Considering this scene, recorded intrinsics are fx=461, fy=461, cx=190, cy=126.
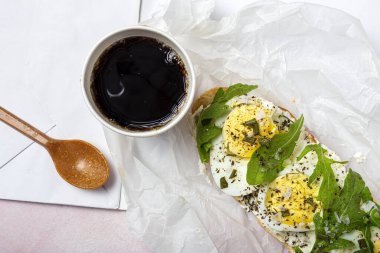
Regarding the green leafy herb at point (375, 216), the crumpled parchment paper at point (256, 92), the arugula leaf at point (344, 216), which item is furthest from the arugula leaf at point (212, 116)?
the green leafy herb at point (375, 216)

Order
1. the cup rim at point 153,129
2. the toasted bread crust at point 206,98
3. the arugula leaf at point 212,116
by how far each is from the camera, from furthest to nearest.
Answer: the toasted bread crust at point 206,98 < the arugula leaf at point 212,116 < the cup rim at point 153,129

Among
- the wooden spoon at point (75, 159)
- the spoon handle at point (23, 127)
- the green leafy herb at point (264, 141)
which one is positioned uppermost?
the green leafy herb at point (264, 141)

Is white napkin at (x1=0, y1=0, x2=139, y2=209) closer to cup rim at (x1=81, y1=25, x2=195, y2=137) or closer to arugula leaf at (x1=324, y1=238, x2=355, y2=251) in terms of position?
cup rim at (x1=81, y1=25, x2=195, y2=137)

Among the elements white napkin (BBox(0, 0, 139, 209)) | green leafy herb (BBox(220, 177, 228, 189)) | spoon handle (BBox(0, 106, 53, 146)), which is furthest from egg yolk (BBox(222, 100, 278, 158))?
spoon handle (BBox(0, 106, 53, 146))

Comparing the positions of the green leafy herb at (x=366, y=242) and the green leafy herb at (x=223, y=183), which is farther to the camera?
the green leafy herb at (x=223, y=183)

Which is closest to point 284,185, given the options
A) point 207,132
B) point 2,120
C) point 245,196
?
point 245,196

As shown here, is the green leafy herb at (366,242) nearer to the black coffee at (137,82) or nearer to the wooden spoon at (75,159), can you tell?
the black coffee at (137,82)

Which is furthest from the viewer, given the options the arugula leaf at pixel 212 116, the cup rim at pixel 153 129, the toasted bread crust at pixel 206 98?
the toasted bread crust at pixel 206 98
